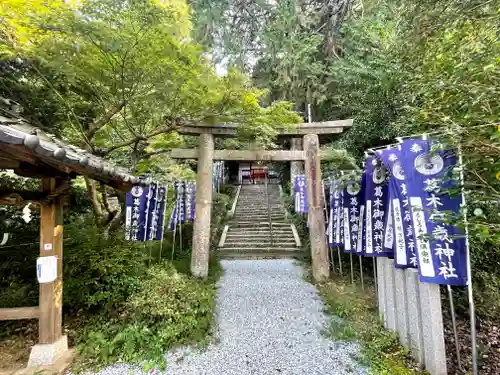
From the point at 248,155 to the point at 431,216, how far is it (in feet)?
14.2

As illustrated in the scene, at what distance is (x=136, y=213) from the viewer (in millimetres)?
6059

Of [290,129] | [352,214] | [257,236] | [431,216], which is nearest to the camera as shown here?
[431,216]

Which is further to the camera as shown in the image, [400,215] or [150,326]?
[150,326]

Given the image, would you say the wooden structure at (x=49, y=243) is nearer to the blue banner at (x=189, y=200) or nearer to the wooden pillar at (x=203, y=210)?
the wooden pillar at (x=203, y=210)

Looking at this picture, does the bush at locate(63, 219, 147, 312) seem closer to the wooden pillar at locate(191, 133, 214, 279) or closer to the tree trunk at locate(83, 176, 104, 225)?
the tree trunk at locate(83, 176, 104, 225)

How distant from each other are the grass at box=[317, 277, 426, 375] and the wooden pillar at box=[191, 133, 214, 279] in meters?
2.77

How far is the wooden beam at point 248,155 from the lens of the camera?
21.6 ft

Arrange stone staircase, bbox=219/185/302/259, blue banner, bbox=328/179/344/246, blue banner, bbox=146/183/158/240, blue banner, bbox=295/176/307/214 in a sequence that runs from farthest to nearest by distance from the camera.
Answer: blue banner, bbox=295/176/307/214 < stone staircase, bbox=219/185/302/259 < blue banner, bbox=146/183/158/240 < blue banner, bbox=328/179/344/246

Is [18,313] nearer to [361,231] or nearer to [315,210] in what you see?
[361,231]

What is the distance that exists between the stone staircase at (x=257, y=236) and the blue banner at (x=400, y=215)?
5.68 meters

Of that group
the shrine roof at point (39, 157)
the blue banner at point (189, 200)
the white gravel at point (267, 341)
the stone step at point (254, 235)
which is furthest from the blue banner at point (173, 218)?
the shrine roof at point (39, 157)

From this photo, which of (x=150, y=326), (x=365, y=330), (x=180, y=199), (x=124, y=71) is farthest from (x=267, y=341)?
(x=180, y=199)

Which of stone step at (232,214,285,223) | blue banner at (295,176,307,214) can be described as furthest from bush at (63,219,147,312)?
stone step at (232,214,285,223)

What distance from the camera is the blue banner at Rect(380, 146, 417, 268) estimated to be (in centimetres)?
343
